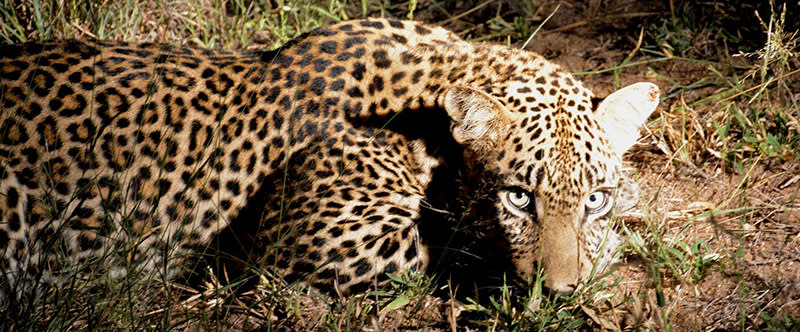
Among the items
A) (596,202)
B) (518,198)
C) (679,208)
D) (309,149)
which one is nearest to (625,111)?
(596,202)

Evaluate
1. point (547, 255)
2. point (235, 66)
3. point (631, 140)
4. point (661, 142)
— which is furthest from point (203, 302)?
point (661, 142)

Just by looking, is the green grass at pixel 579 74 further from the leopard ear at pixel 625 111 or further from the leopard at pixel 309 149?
the leopard ear at pixel 625 111

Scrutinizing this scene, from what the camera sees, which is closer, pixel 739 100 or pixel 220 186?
pixel 220 186

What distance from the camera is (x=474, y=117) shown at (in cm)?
455

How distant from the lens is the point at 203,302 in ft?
14.8

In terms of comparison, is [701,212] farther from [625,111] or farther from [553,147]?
[553,147]

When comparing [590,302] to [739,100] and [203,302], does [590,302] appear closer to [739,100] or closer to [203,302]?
[203,302]

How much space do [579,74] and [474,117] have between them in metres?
2.30

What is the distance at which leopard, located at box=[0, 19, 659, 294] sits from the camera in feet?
15.1

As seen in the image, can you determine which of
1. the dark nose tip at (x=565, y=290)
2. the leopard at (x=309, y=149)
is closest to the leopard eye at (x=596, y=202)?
the leopard at (x=309, y=149)

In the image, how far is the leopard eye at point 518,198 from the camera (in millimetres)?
4555

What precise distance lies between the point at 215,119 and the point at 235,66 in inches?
14.2

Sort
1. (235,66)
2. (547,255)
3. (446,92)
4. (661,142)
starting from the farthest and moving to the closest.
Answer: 1. (661,142)
2. (235,66)
3. (446,92)
4. (547,255)

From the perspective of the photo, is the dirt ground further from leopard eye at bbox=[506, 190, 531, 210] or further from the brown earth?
leopard eye at bbox=[506, 190, 531, 210]
